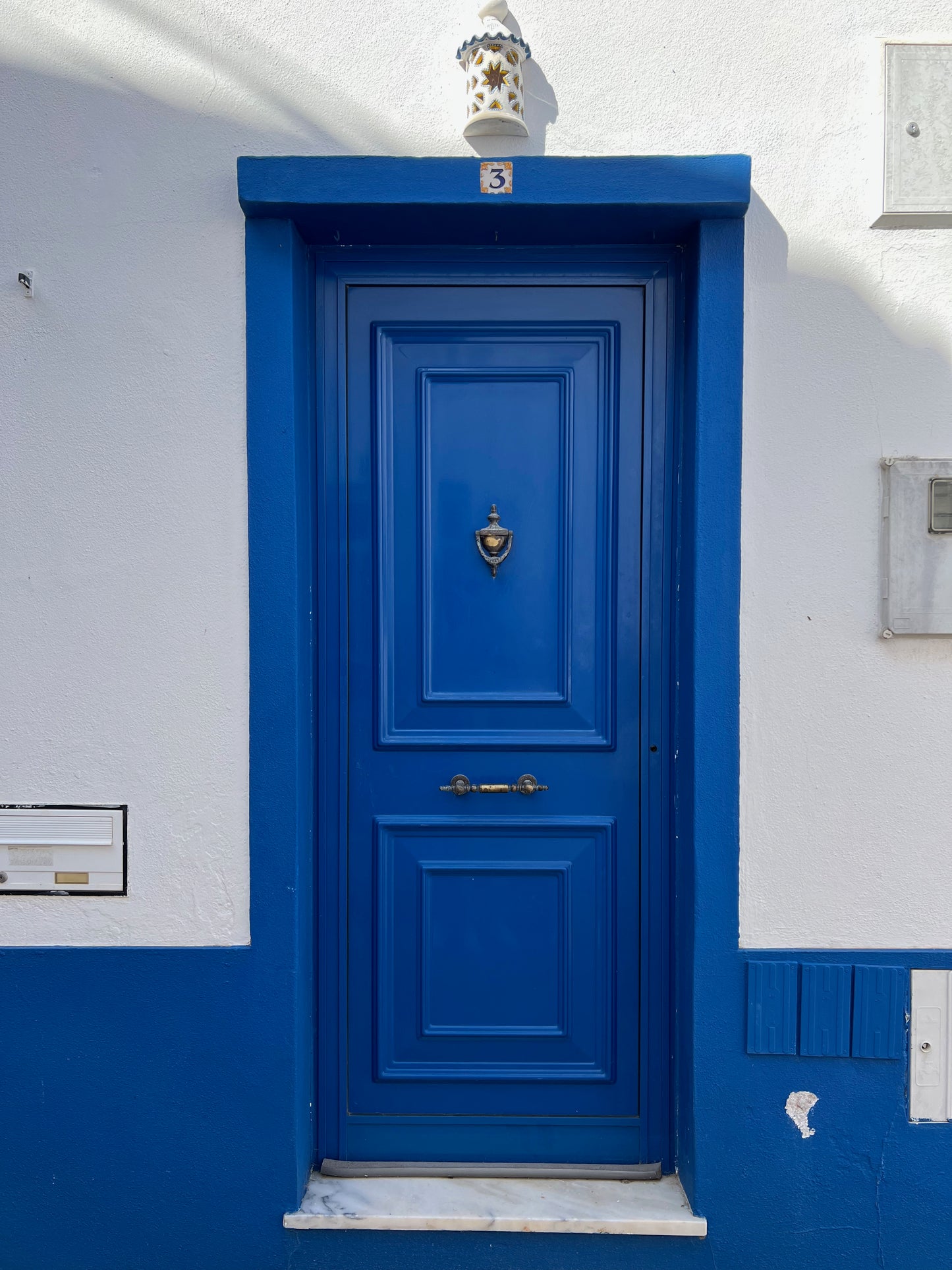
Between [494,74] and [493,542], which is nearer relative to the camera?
[494,74]

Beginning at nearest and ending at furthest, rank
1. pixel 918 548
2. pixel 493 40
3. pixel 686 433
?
1. pixel 493 40
2. pixel 918 548
3. pixel 686 433

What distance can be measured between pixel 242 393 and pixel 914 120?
1788 mm

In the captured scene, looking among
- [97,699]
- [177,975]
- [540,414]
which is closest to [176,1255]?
[177,975]

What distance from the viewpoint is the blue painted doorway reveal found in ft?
7.72

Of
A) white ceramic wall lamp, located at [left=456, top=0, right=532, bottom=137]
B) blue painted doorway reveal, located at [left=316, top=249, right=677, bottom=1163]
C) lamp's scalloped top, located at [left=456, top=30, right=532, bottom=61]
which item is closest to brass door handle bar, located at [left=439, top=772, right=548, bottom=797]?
blue painted doorway reveal, located at [left=316, top=249, right=677, bottom=1163]

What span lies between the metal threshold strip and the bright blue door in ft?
0.10

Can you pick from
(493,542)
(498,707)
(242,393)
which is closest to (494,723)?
(498,707)

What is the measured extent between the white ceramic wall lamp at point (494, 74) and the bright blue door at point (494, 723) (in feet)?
1.32

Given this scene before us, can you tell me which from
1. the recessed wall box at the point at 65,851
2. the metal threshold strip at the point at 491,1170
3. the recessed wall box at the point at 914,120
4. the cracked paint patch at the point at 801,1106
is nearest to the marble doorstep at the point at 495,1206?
the metal threshold strip at the point at 491,1170

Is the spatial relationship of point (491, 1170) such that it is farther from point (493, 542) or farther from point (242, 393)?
point (242, 393)

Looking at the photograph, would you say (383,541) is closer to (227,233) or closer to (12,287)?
(227,233)

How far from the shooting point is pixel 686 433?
7.50ft

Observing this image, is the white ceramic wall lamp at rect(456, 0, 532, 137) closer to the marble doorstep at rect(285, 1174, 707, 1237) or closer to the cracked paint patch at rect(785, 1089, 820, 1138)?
the cracked paint patch at rect(785, 1089, 820, 1138)

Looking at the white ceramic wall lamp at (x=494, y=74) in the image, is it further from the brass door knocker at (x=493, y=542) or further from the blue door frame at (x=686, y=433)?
the brass door knocker at (x=493, y=542)
